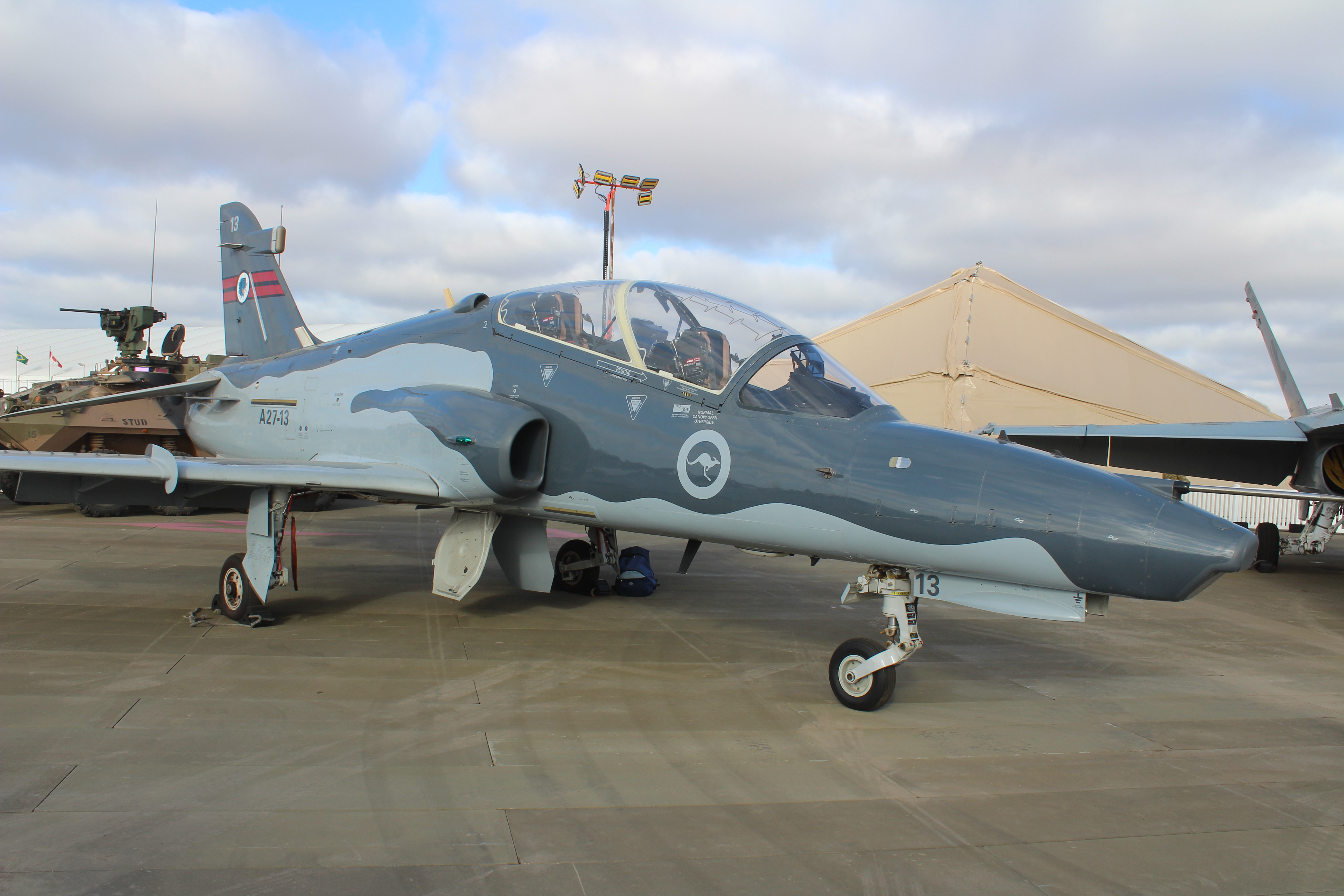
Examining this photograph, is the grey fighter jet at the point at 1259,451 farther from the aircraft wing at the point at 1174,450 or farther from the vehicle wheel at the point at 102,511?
the vehicle wheel at the point at 102,511

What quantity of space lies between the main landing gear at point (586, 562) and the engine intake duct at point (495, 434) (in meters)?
2.47

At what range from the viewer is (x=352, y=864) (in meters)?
3.06

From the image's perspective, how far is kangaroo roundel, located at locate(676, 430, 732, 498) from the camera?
546cm

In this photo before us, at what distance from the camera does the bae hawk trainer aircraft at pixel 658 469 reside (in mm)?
4492

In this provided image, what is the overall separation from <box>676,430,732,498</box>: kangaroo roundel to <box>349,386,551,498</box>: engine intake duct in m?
1.33

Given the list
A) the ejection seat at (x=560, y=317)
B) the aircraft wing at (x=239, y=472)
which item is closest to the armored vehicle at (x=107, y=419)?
the aircraft wing at (x=239, y=472)

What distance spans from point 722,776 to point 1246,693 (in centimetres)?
446

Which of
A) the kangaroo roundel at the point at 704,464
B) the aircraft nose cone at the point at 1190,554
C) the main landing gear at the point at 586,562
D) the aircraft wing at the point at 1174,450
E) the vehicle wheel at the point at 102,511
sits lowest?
the vehicle wheel at the point at 102,511

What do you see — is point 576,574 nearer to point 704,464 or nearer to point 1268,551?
point 704,464

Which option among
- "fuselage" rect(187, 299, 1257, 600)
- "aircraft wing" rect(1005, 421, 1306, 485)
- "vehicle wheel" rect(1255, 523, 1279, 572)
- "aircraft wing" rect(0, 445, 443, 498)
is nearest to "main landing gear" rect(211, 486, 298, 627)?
"aircraft wing" rect(0, 445, 443, 498)

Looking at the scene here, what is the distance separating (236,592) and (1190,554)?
7.06 meters

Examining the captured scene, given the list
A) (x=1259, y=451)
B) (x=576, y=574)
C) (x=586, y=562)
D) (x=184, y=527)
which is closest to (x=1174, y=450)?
(x=1259, y=451)

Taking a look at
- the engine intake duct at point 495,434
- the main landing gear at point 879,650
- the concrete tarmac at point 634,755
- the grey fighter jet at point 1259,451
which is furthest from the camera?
the grey fighter jet at point 1259,451

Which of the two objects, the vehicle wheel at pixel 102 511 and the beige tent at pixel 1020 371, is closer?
the vehicle wheel at pixel 102 511
